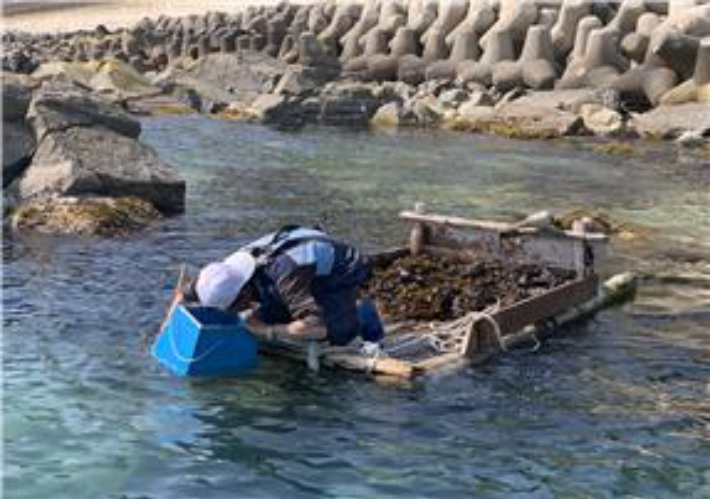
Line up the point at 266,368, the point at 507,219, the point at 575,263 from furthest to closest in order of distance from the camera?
the point at 507,219, the point at 575,263, the point at 266,368

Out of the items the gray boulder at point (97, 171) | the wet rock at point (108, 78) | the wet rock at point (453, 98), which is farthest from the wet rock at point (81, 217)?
the wet rock at point (453, 98)

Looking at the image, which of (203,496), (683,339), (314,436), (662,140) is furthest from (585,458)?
(662,140)

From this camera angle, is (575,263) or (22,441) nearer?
(22,441)

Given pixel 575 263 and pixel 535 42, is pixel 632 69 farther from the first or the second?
pixel 575 263

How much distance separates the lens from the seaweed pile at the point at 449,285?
1366 cm

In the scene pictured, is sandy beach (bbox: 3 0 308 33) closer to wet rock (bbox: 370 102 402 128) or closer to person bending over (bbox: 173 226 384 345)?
wet rock (bbox: 370 102 402 128)

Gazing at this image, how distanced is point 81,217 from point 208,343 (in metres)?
7.93

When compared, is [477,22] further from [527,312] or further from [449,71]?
[527,312]

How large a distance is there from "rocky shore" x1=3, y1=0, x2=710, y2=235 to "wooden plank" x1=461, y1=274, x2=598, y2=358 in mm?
10713

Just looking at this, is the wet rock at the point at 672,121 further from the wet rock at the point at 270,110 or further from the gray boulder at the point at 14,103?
the gray boulder at the point at 14,103

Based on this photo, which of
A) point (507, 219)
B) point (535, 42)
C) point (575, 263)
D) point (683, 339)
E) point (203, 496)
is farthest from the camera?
point (535, 42)

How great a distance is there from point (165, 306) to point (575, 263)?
4.69m

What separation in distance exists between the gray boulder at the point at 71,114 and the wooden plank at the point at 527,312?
31.6 ft

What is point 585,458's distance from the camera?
31.9ft
